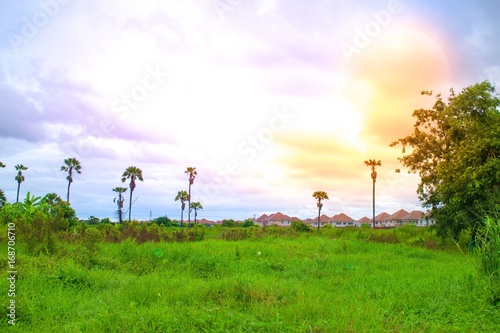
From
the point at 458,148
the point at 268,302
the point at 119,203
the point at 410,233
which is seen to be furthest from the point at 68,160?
the point at 268,302

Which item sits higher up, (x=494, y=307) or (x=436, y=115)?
(x=436, y=115)

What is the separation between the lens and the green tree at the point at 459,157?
15.9 m

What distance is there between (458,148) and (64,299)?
1777 centimetres

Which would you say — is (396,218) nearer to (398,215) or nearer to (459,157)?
(398,215)

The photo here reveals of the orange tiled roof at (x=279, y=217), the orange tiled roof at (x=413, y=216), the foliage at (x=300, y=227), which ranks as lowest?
the foliage at (x=300, y=227)

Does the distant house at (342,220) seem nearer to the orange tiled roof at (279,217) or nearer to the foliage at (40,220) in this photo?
the orange tiled roof at (279,217)

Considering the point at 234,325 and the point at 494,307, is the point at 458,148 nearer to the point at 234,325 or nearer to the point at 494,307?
the point at 494,307

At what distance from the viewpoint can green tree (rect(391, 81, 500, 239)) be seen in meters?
15.9

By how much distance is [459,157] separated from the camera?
671 inches

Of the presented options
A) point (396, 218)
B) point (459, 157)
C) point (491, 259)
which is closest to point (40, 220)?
point (491, 259)

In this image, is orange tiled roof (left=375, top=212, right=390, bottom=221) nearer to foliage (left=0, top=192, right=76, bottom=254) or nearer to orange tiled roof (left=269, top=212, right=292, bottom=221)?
orange tiled roof (left=269, top=212, right=292, bottom=221)

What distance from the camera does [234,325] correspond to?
4746mm

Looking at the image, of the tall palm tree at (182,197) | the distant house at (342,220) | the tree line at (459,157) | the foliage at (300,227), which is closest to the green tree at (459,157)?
the tree line at (459,157)

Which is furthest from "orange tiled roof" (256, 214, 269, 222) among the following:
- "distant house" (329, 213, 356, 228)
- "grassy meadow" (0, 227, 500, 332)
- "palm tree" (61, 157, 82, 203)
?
"grassy meadow" (0, 227, 500, 332)
